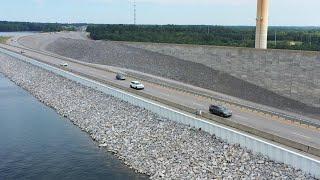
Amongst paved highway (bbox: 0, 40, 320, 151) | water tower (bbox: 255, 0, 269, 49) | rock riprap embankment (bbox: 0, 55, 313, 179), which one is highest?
water tower (bbox: 255, 0, 269, 49)

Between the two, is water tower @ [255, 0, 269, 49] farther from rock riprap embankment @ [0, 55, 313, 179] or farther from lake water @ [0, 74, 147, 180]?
lake water @ [0, 74, 147, 180]

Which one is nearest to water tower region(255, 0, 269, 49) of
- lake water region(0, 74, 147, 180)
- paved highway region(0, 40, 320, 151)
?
paved highway region(0, 40, 320, 151)

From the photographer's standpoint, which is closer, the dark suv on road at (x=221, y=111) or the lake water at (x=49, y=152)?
the lake water at (x=49, y=152)

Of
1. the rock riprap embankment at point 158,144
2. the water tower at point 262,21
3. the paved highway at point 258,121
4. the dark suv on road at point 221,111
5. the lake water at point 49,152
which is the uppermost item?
the water tower at point 262,21

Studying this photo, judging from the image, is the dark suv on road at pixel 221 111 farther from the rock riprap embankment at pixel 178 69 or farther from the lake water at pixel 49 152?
the rock riprap embankment at pixel 178 69

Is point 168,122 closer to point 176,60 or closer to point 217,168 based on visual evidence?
point 217,168

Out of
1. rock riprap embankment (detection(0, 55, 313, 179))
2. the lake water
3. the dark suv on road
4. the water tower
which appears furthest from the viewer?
the water tower

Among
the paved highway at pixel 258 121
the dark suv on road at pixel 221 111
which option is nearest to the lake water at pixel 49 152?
the dark suv on road at pixel 221 111
